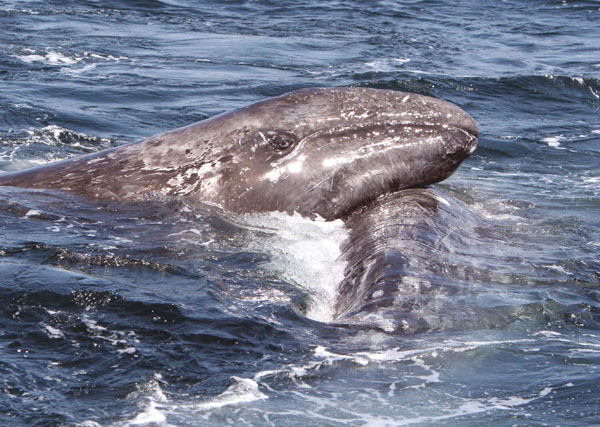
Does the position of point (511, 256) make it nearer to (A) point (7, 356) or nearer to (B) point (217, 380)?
(B) point (217, 380)

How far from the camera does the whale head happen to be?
851 cm

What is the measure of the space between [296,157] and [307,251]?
1022 mm

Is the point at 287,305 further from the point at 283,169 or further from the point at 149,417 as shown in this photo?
the point at 283,169

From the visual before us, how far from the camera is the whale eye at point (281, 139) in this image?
8625mm

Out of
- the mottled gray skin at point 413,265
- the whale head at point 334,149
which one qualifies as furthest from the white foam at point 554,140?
the whale head at point 334,149

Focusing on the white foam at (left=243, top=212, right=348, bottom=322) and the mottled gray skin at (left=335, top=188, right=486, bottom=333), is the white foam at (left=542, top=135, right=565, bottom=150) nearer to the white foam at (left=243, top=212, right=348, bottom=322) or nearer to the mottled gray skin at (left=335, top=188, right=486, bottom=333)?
the mottled gray skin at (left=335, top=188, right=486, bottom=333)

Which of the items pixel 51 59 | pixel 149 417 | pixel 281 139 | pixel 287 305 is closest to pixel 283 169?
pixel 281 139

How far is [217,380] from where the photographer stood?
548cm

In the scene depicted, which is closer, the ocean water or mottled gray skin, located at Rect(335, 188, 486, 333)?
the ocean water

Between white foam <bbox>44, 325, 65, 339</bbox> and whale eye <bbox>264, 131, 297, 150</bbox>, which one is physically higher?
whale eye <bbox>264, 131, 297, 150</bbox>

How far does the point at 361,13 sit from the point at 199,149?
20160 millimetres

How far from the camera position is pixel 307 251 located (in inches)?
316

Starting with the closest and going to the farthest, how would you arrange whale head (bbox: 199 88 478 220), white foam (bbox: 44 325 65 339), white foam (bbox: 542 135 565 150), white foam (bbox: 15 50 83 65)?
white foam (bbox: 44 325 65 339) < whale head (bbox: 199 88 478 220) < white foam (bbox: 542 135 565 150) < white foam (bbox: 15 50 83 65)

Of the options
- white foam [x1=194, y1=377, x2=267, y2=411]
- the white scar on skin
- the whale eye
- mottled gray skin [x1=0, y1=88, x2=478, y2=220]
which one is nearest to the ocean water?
white foam [x1=194, y1=377, x2=267, y2=411]
